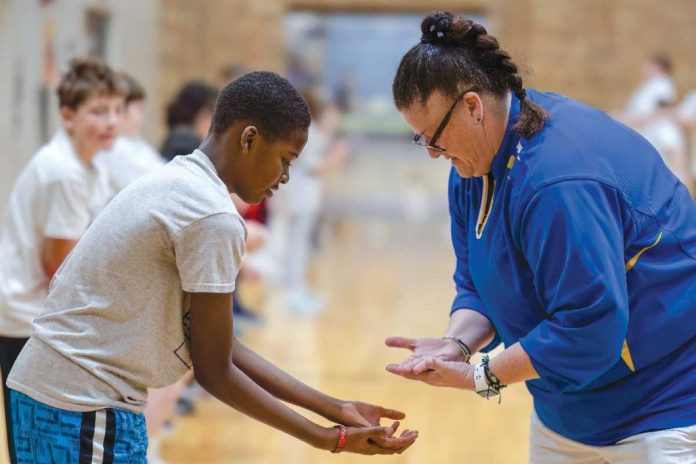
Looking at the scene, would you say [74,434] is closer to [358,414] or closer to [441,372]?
[358,414]

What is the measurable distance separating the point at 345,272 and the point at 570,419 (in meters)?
10.00

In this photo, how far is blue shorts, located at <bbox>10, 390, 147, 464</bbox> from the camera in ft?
7.36

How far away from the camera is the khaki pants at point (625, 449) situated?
2.44m

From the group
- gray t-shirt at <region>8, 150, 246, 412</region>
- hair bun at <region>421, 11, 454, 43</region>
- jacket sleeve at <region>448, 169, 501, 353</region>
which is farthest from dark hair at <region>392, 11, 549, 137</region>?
gray t-shirt at <region>8, 150, 246, 412</region>

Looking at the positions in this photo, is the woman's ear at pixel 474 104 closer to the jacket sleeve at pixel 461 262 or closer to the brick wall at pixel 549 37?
the jacket sleeve at pixel 461 262

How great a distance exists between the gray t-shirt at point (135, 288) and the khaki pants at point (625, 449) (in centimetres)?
106

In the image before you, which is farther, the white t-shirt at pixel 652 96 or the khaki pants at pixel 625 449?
the white t-shirt at pixel 652 96

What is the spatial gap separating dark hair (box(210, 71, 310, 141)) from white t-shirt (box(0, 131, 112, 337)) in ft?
4.92

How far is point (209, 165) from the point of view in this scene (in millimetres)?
2240

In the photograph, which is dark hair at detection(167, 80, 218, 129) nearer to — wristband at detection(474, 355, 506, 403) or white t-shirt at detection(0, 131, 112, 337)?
white t-shirt at detection(0, 131, 112, 337)

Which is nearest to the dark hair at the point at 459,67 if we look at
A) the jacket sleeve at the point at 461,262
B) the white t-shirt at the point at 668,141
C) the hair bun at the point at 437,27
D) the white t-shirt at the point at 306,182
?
the hair bun at the point at 437,27

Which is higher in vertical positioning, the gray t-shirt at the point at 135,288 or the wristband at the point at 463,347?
the gray t-shirt at the point at 135,288

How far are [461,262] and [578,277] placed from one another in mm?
783

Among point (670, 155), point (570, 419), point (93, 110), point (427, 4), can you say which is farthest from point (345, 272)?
point (570, 419)
